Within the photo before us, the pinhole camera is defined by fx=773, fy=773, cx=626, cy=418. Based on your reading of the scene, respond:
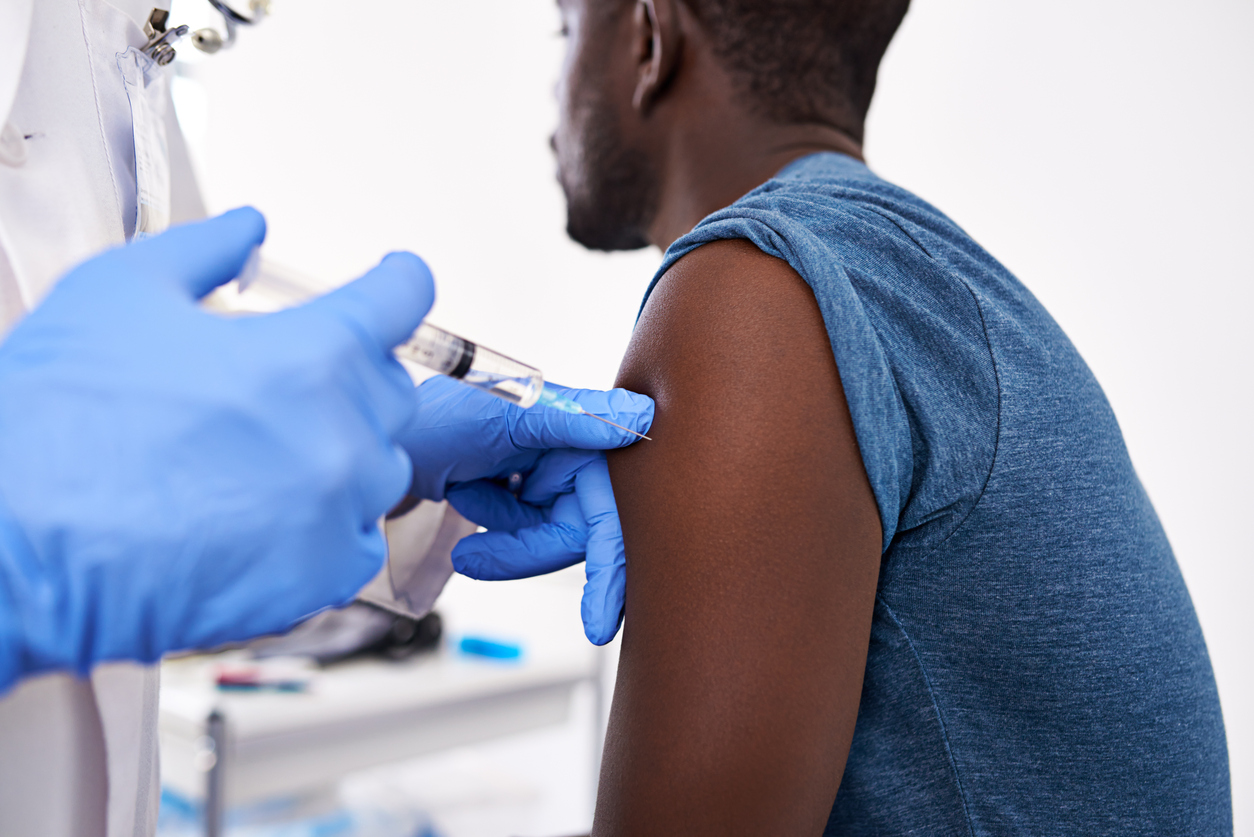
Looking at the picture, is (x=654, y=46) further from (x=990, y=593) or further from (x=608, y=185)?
(x=990, y=593)

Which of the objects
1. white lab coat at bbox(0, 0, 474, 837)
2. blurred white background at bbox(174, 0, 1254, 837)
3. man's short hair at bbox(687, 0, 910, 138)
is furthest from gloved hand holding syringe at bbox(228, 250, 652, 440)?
man's short hair at bbox(687, 0, 910, 138)

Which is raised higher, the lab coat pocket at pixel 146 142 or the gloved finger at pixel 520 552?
the lab coat pocket at pixel 146 142

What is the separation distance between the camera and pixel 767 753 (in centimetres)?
56

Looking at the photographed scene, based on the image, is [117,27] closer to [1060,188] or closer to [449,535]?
[449,535]

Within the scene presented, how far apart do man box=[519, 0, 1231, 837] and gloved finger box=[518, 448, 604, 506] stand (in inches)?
3.2

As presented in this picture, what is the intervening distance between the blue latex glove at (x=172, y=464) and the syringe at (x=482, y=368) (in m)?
0.12

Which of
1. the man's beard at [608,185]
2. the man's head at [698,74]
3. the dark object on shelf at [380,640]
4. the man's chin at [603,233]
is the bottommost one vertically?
the dark object on shelf at [380,640]

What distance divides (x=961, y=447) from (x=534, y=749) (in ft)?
8.04

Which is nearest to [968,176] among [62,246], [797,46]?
[797,46]

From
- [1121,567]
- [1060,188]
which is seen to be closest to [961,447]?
[1121,567]

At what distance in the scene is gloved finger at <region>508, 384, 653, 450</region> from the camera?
66 cm

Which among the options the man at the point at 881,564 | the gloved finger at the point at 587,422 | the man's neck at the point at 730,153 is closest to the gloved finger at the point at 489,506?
the gloved finger at the point at 587,422

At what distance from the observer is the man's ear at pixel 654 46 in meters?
1.06

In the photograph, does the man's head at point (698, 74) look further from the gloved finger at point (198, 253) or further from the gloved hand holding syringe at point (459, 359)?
the gloved finger at point (198, 253)
